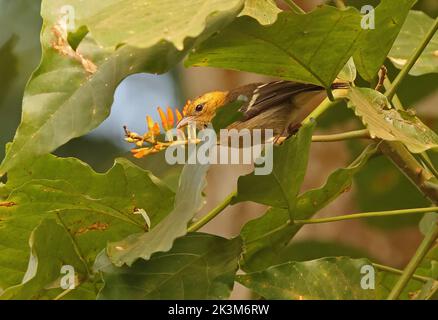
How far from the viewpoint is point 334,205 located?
4.45 m

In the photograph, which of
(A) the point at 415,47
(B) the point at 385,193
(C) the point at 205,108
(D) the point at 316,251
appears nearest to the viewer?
(A) the point at 415,47

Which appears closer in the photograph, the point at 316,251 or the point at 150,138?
the point at 150,138

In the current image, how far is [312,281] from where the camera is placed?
1.67 meters

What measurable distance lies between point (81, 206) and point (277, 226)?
0.43 metres

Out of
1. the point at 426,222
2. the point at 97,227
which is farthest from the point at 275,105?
the point at 97,227

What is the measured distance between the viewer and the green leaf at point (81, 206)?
1.74 meters

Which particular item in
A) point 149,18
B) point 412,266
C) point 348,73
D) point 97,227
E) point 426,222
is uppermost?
point 149,18

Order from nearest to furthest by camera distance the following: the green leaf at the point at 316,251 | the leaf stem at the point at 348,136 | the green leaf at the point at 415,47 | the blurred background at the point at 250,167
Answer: the leaf stem at the point at 348,136 < the green leaf at the point at 415,47 < the green leaf at the point at 316,251 < the blurred background at the point at 250,167

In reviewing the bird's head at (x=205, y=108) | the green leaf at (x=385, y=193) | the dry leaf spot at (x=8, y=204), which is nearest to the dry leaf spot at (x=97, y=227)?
the dry leaf spot at (x=8, y=204)

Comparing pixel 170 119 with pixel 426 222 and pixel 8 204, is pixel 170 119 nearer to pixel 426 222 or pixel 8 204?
pixel 8 204

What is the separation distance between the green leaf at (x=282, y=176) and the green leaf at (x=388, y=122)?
0.36 feet

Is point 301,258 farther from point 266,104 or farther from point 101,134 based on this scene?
point 101,134

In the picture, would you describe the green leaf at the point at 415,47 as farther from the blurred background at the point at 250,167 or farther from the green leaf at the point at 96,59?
the green leaf at the point at 96,59

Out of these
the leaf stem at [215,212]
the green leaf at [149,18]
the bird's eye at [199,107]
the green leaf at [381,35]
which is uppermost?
the green leaf at [149,18]
